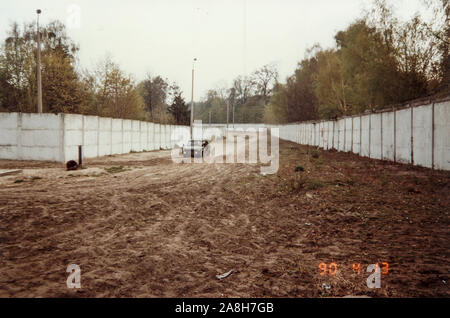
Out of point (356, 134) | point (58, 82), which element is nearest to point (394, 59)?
point (356, 134)

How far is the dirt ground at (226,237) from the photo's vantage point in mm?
4379

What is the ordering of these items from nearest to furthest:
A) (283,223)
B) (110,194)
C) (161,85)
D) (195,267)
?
(195,267), (283,223), (110,194), (161,85)

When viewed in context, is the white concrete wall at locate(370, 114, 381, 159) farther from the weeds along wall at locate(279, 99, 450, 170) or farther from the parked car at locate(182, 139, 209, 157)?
the parked car at locate(182, 139, 209, 157)

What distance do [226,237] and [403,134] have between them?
1397 centimetres

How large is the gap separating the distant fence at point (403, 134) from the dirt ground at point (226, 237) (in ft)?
6.53

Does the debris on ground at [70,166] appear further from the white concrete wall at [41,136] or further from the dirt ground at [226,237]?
the dirt ground at [226,237]

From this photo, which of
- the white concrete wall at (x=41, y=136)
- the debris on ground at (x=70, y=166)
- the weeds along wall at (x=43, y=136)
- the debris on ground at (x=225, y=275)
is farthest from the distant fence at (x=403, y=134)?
the white concrete wall at (x=41, y=136)

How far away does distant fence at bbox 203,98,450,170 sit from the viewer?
43.9 ft

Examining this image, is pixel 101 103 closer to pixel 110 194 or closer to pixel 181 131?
pixel 181 131

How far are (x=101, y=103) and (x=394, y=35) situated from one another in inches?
1215

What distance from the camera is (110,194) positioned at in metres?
10.4

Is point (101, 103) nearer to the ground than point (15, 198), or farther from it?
farther from it
